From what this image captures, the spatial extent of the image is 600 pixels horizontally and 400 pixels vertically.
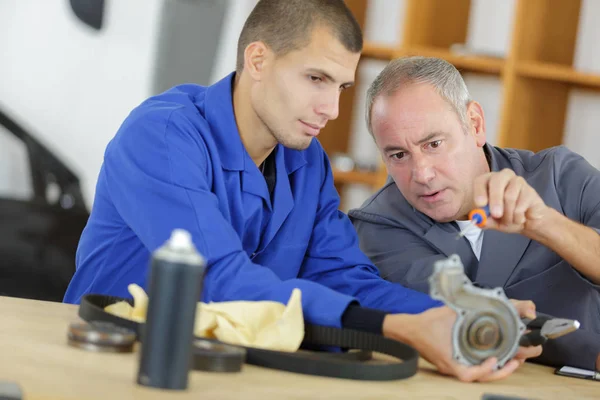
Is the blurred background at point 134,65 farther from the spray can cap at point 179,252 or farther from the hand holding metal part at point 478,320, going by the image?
Result: the spray can cap at point 179,252

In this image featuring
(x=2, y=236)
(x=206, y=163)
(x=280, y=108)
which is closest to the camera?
(x=206, y=163)

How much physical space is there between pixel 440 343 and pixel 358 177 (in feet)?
6.95

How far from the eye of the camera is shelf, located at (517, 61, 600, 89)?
3002mm

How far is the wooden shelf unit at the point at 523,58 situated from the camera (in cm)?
310

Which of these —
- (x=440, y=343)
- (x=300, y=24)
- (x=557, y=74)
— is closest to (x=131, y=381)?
(x=440, y=343)

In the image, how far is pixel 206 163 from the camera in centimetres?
168

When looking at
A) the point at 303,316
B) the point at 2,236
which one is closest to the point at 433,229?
the point at 303,316

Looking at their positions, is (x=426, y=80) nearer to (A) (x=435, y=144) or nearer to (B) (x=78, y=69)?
(A) (x=435, y=144)

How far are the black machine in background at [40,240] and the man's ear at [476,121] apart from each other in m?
2.05

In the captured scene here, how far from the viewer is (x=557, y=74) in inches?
120

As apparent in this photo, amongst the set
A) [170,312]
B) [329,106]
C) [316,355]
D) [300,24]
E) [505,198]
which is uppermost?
[300,24]

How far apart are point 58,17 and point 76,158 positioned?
0.61 metres

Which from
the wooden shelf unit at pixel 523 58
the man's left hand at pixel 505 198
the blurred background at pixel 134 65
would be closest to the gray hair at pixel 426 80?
the man's left hand at pixel 505 198

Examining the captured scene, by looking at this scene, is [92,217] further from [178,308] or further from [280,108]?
[178,308]
